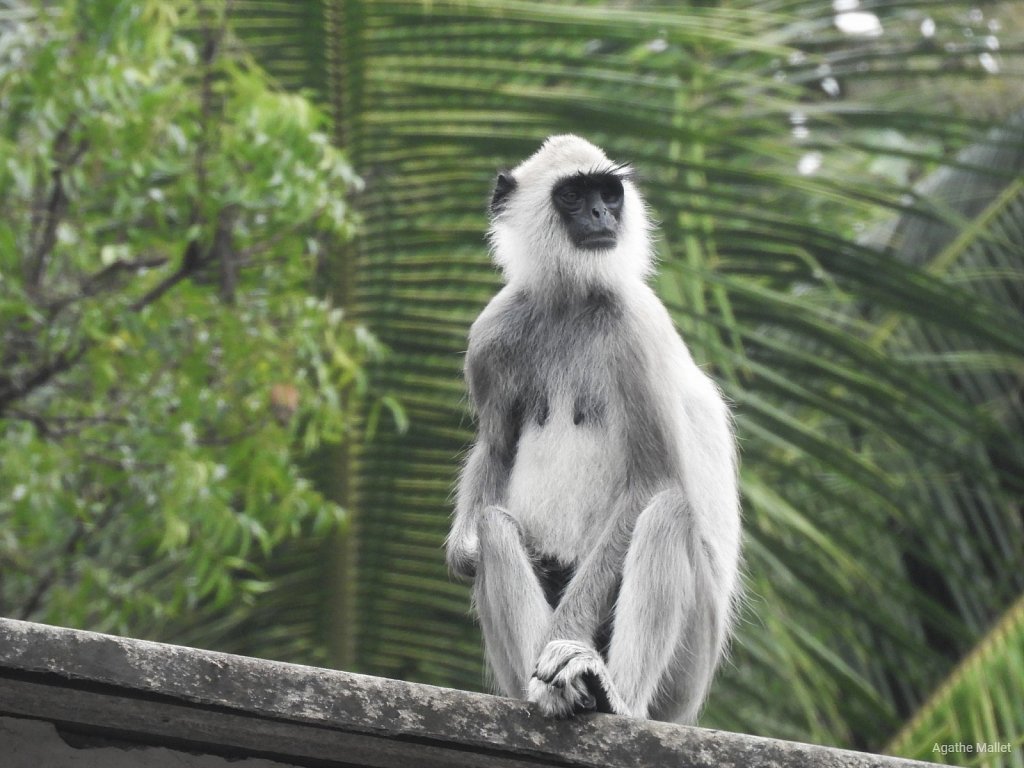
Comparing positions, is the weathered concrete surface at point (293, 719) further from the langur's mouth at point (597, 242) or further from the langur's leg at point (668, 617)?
the langur's mouth at point (597, 242)

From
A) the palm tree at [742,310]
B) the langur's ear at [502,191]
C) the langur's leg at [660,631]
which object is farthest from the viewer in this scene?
the palm tree at [742,310]

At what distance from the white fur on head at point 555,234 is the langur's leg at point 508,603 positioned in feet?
3.09

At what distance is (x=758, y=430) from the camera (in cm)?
745

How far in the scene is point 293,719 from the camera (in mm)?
3186

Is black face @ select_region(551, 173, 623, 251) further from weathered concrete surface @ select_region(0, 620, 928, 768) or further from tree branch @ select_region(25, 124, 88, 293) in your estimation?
tree branch @ select_region(25, 124, 88, 293)

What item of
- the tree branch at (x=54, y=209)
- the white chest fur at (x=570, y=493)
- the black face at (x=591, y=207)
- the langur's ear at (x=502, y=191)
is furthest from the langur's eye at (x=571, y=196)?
the tree branch at (x=54, y=209)

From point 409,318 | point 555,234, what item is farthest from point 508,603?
point 409,318

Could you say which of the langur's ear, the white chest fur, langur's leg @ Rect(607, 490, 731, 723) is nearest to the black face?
the langur's ear

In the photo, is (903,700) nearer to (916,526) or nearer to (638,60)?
(916,526)

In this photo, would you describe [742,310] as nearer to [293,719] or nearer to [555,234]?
[555,234]

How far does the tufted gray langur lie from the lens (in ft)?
13.9

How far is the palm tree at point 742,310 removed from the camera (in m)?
7.41

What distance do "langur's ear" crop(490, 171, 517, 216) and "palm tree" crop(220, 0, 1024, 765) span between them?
1.60 m

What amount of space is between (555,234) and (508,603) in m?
1.37
